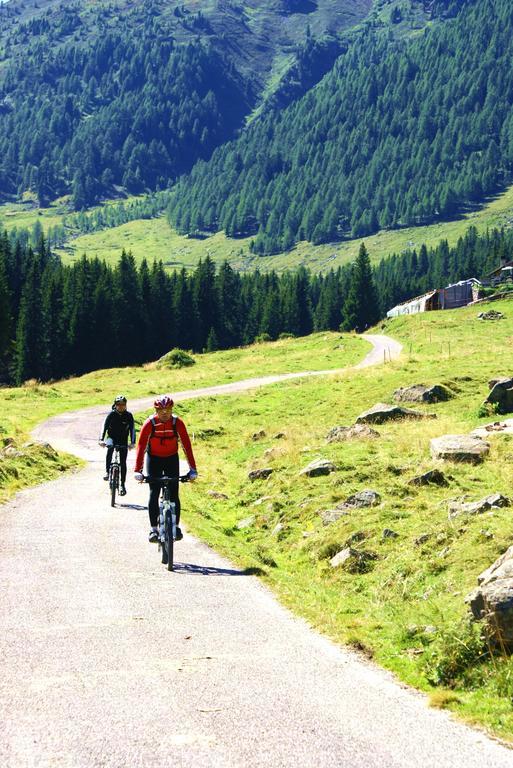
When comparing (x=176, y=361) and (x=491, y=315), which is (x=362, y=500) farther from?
(x=491, y=315)

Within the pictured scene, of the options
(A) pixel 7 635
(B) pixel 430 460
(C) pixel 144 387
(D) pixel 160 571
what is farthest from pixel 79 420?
(A) pixel 7 635

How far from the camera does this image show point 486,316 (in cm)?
9250

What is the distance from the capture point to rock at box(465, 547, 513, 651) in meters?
9.55

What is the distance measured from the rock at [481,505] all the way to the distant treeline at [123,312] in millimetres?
73223

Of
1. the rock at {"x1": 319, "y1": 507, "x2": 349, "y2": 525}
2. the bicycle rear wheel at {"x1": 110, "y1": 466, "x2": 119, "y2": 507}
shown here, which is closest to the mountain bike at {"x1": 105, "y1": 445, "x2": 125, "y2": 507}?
the bicycle rear wheel at {"x1": 110, "y1": 466, "x2": 119, "y2": 507}

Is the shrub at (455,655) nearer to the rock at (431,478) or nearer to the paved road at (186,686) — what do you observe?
the paved road at (186,686)

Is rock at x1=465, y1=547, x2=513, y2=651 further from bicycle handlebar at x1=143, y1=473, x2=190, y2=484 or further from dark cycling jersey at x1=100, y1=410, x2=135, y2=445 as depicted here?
dark cycling jersey at x1=100, y1=410, x2=135, y2=445

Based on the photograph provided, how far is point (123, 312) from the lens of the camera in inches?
4269

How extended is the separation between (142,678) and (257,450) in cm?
2483

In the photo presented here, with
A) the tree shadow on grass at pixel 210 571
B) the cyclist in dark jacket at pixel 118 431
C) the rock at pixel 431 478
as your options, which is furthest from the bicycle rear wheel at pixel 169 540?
the cyclist in dark jacket at pixel 118 431

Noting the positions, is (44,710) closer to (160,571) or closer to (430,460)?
(160,571)

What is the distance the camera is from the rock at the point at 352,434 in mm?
28172

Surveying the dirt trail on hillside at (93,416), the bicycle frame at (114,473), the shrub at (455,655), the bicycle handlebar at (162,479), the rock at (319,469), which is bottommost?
the dirt trail on hillside at (93,416)

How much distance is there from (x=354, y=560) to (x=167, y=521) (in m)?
3.60
